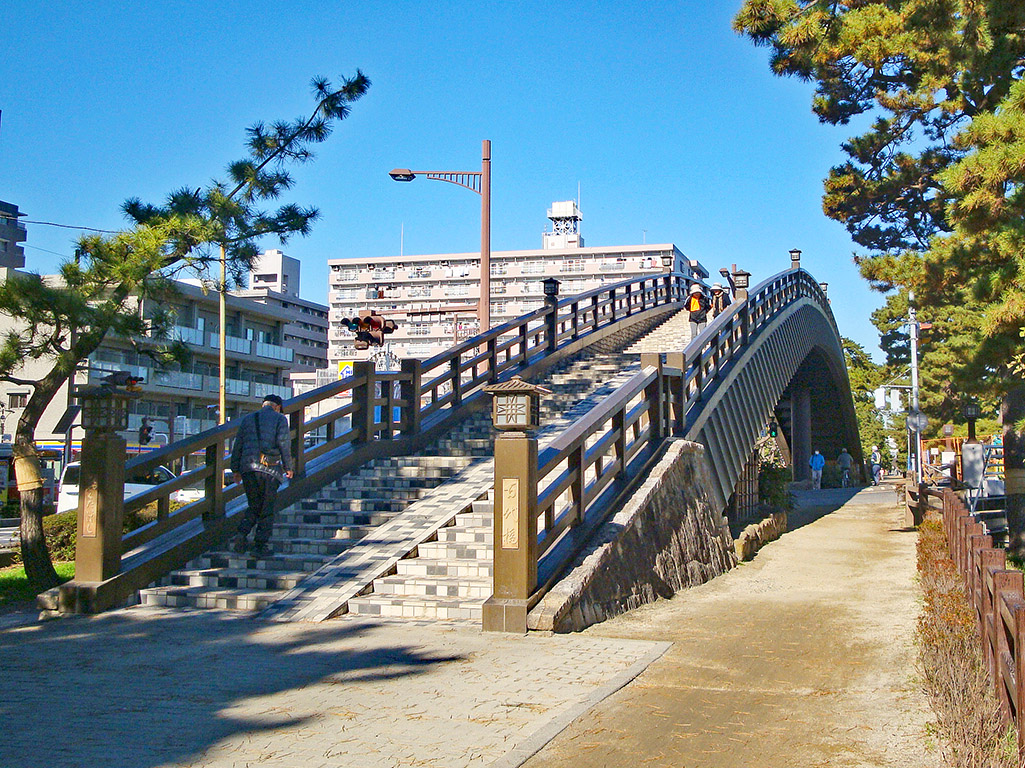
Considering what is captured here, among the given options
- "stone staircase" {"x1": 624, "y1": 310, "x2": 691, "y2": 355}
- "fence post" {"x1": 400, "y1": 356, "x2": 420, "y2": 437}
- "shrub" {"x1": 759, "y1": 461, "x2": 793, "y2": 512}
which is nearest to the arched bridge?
"fence post" {"x1": 400, "y1": 356, "x2": 420, "y2": 437}

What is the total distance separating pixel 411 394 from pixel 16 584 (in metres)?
5.85

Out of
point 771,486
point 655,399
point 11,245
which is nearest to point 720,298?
point 771,486

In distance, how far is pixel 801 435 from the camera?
130ft

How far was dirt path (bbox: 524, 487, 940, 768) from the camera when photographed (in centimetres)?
514

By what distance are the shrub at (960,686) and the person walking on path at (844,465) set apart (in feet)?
120

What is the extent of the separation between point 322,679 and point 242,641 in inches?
64.2

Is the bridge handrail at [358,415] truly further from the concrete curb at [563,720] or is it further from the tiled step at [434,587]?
the concrete curb at [563,720]

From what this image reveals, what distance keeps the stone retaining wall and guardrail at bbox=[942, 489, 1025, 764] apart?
330 centimetres

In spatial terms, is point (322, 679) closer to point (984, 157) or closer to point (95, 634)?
point (95, 634)

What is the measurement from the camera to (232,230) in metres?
11.6

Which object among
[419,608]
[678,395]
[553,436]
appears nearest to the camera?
[419,608]

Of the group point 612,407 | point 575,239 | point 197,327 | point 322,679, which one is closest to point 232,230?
point 612,407

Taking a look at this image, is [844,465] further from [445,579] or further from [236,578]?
[236,578]

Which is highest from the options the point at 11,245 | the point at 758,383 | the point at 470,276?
the point at 470,276
